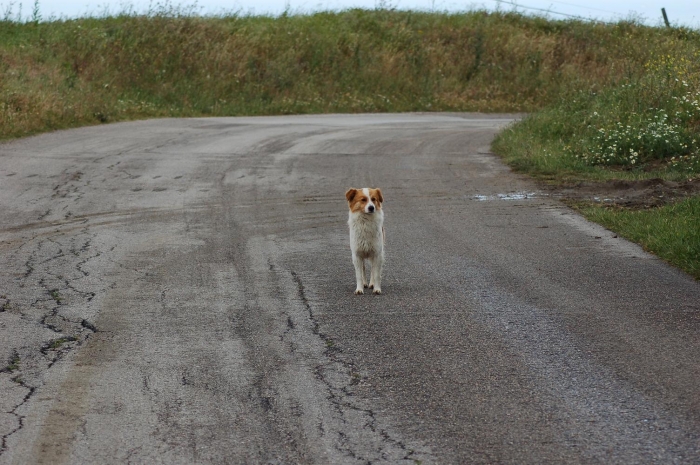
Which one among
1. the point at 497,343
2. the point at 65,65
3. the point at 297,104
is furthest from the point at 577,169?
the point at 65,65

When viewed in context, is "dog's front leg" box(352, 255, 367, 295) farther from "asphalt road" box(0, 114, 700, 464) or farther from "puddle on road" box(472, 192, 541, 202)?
"puddle on road" box(472, 192, 541, 202)

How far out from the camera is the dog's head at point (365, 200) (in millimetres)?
→ 8844

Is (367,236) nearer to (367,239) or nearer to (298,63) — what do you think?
(367,239)

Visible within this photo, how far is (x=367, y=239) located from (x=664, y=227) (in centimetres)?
412

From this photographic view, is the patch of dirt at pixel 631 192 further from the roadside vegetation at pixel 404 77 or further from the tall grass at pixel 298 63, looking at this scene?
the tall grass at pixel 298 63

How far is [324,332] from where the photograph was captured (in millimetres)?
7312

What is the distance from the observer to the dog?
29.0 ft

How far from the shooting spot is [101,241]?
1095 centimetres

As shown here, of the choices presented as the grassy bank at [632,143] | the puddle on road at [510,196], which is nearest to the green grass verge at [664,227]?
the grassy bank at [632,143]

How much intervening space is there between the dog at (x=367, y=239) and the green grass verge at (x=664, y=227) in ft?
10.1

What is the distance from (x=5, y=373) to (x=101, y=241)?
4818 mm

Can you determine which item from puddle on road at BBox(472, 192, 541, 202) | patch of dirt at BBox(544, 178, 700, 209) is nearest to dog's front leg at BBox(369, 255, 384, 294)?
puddle on road at BBox(472, 192, 541, 202)

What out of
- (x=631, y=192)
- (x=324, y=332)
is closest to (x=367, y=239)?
(x=324, y=332)

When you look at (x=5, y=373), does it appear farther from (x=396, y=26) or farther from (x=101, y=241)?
(x=396, y=26)
